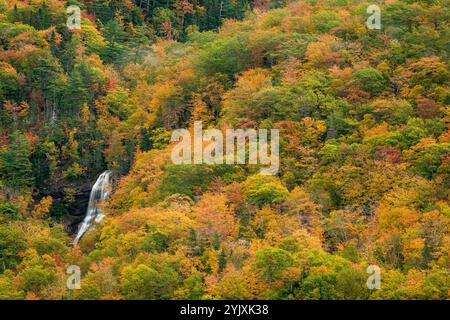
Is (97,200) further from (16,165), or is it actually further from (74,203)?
(16,165)

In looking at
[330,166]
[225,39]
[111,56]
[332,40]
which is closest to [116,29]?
[111,56]

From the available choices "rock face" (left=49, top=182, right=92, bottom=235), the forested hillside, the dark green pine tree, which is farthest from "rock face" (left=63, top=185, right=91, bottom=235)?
the dark green pine tree

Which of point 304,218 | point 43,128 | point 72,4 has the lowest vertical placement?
point 304,218

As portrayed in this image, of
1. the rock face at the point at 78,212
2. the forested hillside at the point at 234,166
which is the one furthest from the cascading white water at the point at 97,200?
the forested hillside at the point at 234,166

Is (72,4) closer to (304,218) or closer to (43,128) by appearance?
(43,128)

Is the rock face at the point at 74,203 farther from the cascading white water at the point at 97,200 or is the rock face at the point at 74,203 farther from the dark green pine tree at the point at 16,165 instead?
the dark green pine tree at the point at 16,165
